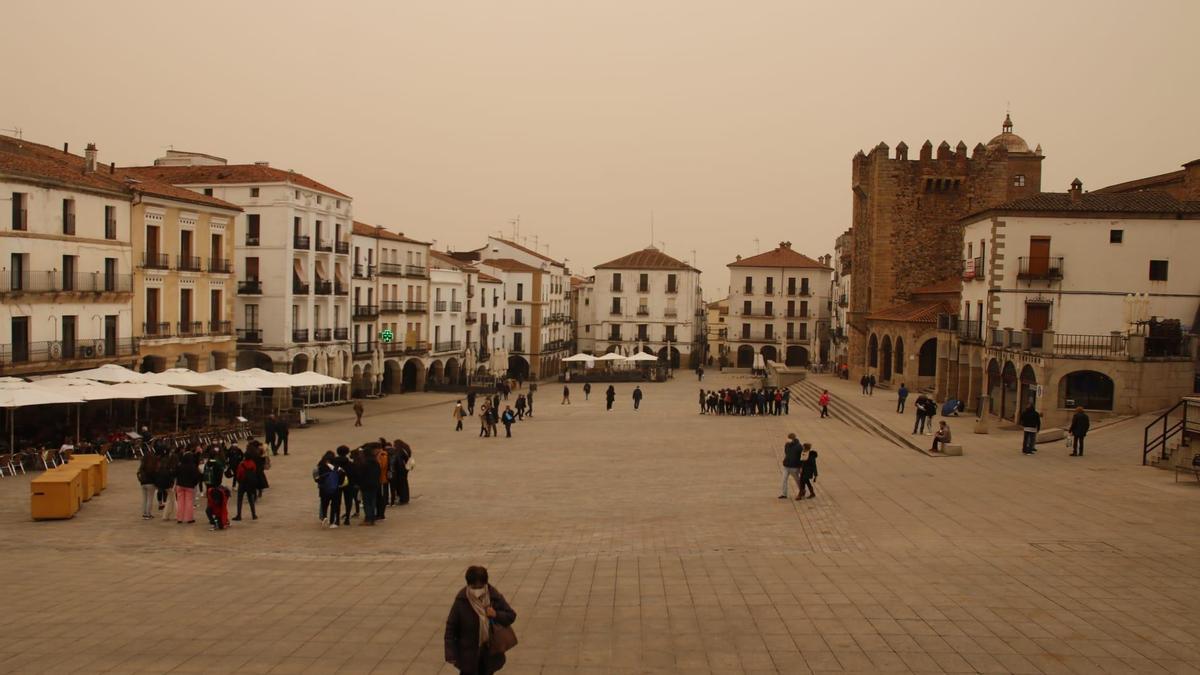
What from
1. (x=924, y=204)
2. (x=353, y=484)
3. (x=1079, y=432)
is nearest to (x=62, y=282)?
(x=353, y=484)

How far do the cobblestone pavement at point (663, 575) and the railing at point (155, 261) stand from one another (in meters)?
16.3

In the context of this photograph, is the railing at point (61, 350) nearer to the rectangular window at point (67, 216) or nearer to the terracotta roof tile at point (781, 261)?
the rectangular window at point (67, 216)

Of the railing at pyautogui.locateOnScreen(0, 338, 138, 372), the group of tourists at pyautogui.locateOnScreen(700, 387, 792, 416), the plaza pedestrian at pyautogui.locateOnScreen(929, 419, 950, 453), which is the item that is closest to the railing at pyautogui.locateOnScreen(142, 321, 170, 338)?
the railing at pyautogui.locateOnScreen(0, 338, 138, 372)

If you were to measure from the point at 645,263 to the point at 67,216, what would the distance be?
204ft

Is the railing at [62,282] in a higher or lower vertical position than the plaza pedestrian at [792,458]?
higher

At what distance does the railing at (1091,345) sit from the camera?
1184 inches

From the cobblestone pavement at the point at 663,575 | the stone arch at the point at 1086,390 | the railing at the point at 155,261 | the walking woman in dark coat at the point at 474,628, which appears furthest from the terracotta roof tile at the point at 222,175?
the walking woman in dark coat at the point at 474,628

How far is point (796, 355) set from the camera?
91.6 m

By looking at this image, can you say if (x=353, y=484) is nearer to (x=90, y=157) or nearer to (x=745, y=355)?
(x=90, y=157)

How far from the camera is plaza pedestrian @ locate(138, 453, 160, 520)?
17.0 m

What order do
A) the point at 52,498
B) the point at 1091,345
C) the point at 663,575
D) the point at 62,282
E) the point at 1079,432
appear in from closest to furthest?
the point at 663,575
the point at 52,498
the point at 1079,432
the point at 1091,345
the point at 62,282

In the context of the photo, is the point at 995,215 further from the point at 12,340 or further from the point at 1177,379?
the point at 12,340

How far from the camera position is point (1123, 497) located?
1778 cm

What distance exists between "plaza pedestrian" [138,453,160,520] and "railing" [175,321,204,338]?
22.6 m
